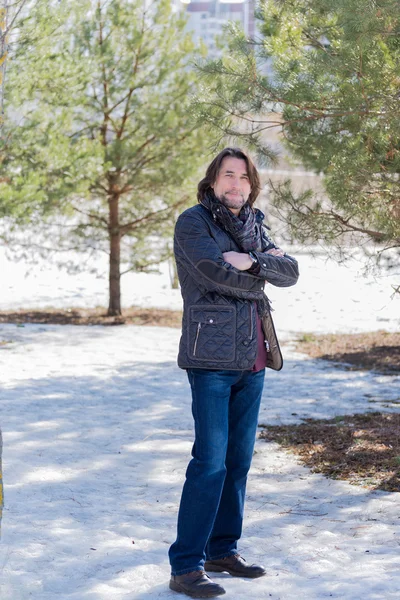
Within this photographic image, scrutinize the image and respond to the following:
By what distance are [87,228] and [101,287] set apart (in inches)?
200

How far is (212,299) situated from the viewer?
3141 millimetres

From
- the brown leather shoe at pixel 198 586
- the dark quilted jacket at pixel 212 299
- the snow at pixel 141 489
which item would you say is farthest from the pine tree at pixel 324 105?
the brown leather shoe at pixel 198 586

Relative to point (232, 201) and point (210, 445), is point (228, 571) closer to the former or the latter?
point (210, 445)

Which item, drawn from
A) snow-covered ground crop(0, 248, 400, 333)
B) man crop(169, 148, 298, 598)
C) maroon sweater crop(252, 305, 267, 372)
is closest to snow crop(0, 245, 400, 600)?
man crop(169, 148, 298, 598)

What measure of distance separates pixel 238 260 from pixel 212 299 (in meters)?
0.19

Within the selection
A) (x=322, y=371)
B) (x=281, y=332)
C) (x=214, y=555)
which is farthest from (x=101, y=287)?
(x=214, y=555)

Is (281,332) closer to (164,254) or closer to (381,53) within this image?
(164,254)

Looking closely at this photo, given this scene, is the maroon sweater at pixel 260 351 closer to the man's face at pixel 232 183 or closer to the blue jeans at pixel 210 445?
the blue jeans at pixel 210 445

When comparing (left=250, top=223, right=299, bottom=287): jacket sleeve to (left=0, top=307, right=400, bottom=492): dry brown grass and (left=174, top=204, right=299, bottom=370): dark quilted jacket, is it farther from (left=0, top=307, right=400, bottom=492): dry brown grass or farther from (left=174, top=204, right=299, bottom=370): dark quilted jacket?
(left=0, top=307, right=400, bottom=492): dry brown grass

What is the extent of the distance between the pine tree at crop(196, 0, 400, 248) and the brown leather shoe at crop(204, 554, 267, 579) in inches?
111

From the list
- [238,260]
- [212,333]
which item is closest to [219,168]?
[238,260]

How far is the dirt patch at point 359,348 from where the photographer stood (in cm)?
1013

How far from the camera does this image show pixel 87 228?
13859 mm

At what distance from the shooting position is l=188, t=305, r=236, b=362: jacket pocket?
10.1 ft
